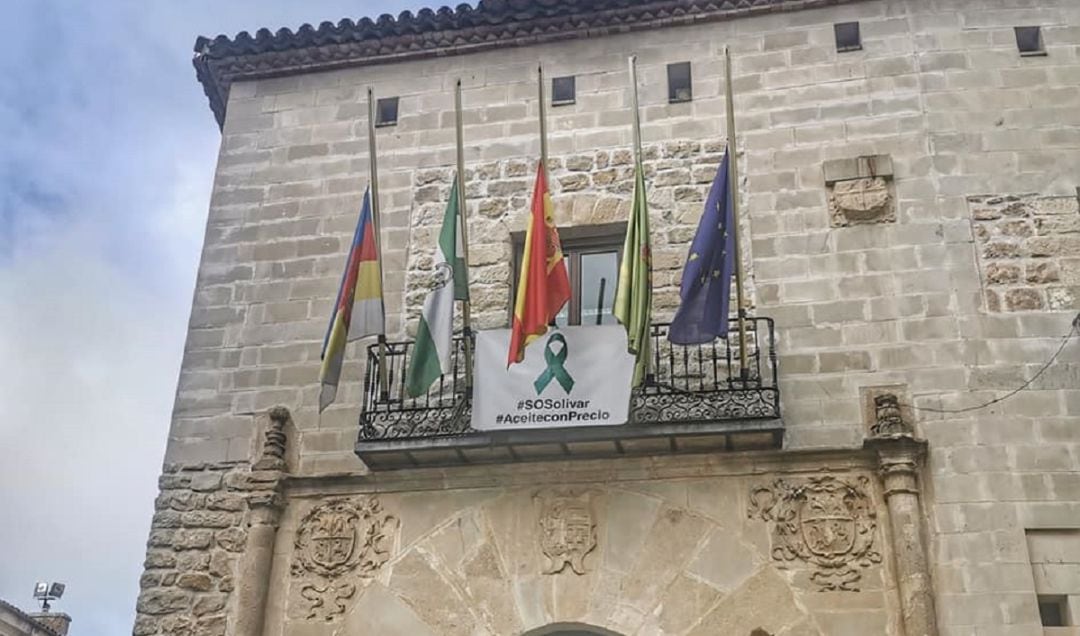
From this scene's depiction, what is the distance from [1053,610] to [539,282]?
3.90 m

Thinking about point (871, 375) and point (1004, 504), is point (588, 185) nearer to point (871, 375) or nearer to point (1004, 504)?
point (871, 375)

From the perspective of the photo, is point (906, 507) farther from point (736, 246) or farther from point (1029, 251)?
point (1029, 251)

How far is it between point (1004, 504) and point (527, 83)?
16.5 ft

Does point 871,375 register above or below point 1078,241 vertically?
below

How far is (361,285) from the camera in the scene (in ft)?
26.3

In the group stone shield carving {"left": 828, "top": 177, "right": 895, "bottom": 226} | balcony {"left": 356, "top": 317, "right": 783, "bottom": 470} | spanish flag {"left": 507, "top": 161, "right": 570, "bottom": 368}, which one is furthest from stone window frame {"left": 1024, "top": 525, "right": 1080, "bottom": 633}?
spanish flag {"left": 507, "top": 161, "right": 570, "bottom": 368}

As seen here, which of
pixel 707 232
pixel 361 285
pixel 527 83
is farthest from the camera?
pixel 527 83

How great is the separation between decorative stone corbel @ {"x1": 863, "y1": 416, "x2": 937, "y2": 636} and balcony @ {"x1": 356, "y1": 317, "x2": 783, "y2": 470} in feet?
2.28

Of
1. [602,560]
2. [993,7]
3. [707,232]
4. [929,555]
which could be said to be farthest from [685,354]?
[993,7]

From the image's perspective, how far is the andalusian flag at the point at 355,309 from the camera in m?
7.82

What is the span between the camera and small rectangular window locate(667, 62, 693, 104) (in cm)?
905

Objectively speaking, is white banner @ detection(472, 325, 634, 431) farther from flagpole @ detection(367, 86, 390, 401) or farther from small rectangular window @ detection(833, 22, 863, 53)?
small rectangular window @ detection(833, 22, 863, 53)

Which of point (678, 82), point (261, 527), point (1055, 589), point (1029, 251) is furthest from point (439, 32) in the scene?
point (1055, 589)

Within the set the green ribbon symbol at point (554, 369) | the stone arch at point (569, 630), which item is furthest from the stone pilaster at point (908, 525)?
the green ribbon symbol at point (554, 369)
